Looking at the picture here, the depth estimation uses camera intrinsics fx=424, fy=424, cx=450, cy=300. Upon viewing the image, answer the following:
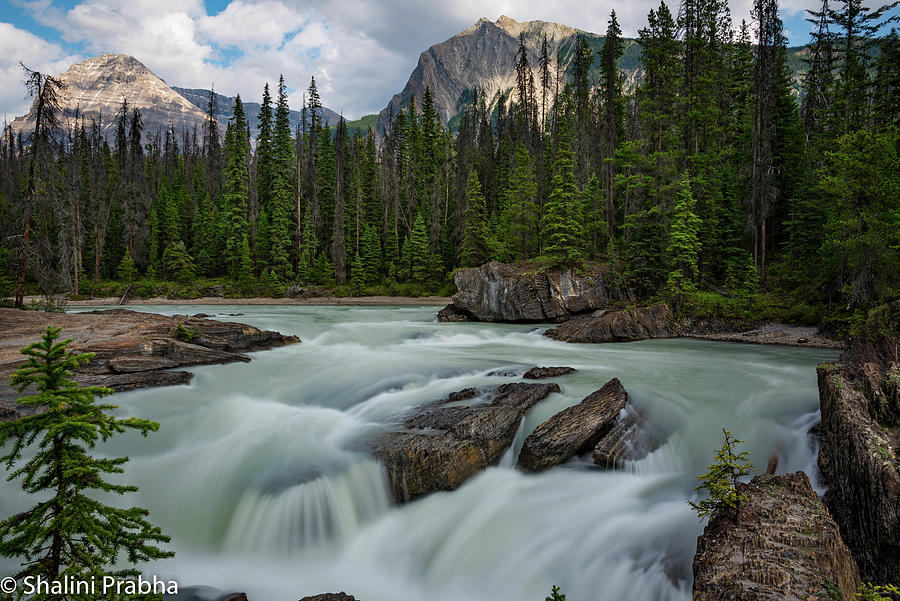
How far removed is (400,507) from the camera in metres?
6.78

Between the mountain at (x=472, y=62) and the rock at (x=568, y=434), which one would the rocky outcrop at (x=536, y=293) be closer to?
the rock at (x=568, y=434)

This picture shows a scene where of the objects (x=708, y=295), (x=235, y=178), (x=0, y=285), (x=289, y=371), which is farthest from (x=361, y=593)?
(x=235, y=178)

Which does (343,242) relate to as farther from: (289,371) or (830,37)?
(830,37)

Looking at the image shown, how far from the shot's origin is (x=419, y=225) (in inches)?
1636

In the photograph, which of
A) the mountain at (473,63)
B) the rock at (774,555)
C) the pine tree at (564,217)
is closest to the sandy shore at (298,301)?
the pine tree at (564,217)

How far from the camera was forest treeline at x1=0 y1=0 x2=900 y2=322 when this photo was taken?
1642 cm

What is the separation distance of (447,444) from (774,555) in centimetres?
447

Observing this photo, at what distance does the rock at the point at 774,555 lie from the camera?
3377 mm

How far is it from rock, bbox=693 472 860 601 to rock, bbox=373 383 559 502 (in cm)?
371

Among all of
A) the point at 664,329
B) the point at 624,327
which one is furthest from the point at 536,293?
the point at 664,329

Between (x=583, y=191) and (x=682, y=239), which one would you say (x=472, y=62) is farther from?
(x=682, y=239)

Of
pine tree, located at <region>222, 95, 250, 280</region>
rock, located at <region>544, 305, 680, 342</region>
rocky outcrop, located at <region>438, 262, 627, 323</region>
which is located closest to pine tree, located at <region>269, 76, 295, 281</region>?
pine tree, located at <region>222, 95, 250, 280</region>

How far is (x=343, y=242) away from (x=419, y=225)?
7.79m

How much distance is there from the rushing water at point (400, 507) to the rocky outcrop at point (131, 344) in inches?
26.7
